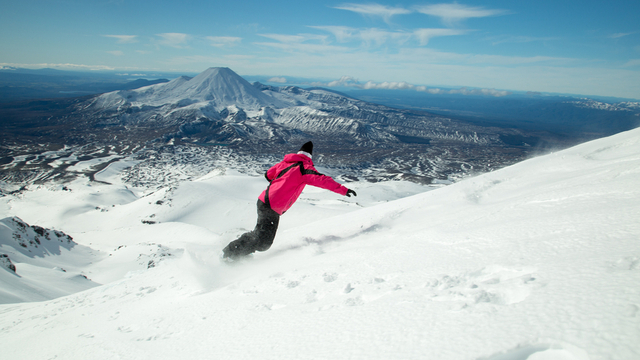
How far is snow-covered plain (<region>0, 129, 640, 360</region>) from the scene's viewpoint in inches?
83.8

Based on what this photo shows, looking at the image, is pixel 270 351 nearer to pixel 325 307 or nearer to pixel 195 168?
pixel 325 307

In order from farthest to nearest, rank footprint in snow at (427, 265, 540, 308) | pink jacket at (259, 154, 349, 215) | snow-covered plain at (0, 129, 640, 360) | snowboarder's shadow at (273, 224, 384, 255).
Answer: snowboarder's shadow at (273, 224, 384, 255)
pink jacket at (259, 154, 349, 215)
footprint in snow at (427, 265, 540, 308)
snow-covered plain at (0, 129, 640, 360)

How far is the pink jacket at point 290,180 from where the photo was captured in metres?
6.44

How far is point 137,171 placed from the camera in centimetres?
13038

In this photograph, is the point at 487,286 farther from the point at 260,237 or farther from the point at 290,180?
the point at 260,237

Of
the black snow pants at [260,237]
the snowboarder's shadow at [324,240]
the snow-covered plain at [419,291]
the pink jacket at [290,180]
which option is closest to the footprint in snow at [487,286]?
the snow-covered plain at [419,291]

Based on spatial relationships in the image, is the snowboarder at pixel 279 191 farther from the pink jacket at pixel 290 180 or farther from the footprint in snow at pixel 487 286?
the footprint in snow at pixel 487 286

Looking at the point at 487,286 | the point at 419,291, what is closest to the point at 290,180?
the point at 419,291

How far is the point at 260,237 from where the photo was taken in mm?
6809

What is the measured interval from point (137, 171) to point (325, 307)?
154178mm

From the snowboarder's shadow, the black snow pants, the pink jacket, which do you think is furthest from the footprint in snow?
the black snow pants

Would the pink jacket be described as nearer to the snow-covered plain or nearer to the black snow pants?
the black snow pants

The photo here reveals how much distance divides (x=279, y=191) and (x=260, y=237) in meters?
1.32

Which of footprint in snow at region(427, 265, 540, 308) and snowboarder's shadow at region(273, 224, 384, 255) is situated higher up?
footprint in snow at region(427, 265, 540, 308)
